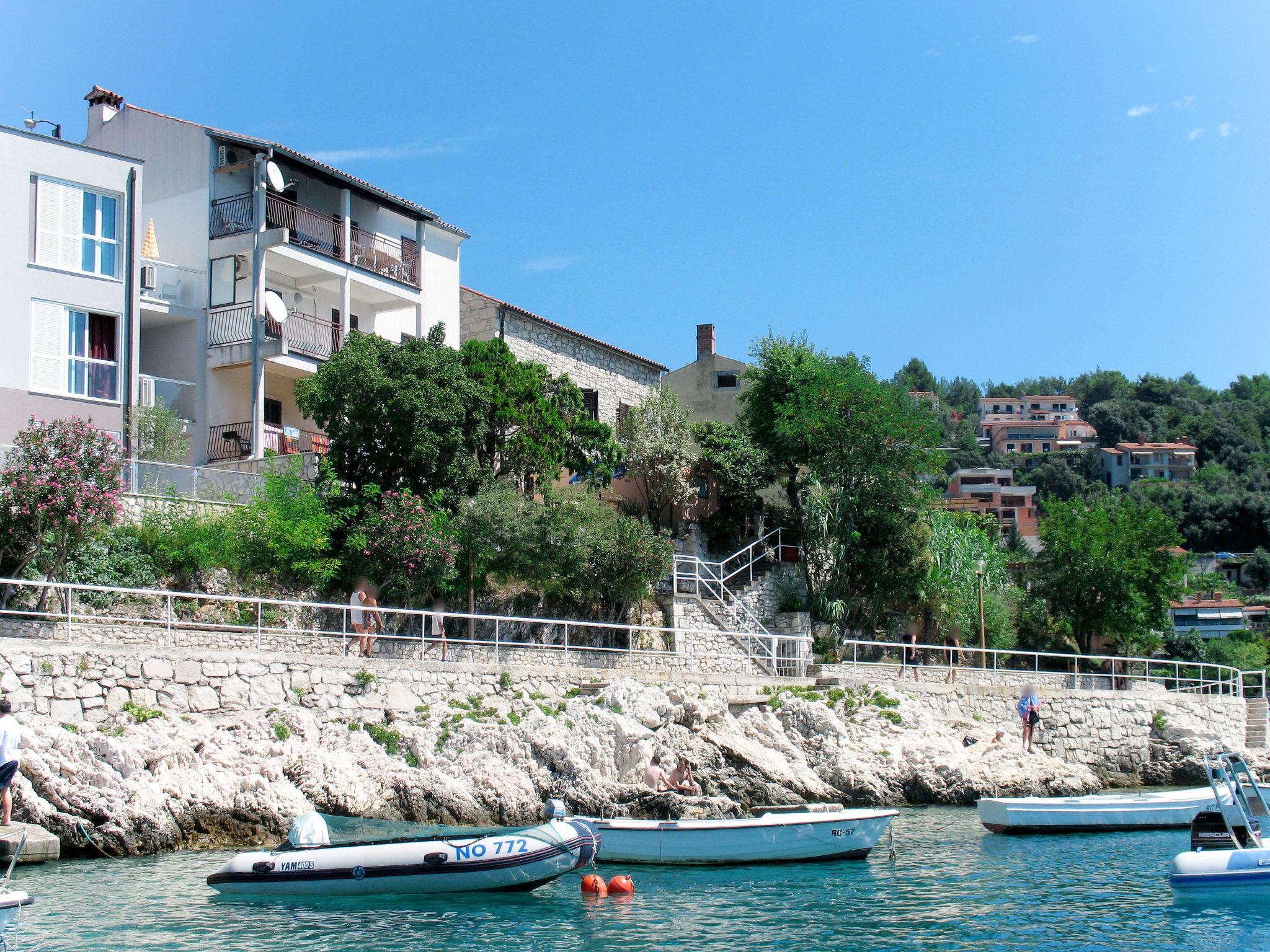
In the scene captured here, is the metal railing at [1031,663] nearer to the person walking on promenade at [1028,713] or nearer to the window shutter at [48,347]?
the person walking on promenade at [1028,713]

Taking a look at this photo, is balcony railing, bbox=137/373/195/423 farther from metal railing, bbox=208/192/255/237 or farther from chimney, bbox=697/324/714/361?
chimney, bbox=697/324/714/361

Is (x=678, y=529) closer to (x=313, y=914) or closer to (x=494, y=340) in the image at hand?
(x=494, y=340)

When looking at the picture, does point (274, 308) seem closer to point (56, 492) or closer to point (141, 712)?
point (56, 492)

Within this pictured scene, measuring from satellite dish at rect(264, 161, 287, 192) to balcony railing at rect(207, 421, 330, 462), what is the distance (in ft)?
21.5

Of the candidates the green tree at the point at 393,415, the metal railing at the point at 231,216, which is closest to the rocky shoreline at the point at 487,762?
the green tree at the point at 393,415

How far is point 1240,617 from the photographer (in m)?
91.6

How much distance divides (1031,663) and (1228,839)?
22784 mm

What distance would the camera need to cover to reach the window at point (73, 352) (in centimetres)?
2792

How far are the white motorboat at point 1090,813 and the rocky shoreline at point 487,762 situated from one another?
2953 mm

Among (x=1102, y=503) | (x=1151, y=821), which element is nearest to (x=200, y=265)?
(x=1151, y=821)

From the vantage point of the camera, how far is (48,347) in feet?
92.1

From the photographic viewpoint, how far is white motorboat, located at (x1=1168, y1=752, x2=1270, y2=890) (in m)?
17.1

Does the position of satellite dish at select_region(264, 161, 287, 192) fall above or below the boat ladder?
above

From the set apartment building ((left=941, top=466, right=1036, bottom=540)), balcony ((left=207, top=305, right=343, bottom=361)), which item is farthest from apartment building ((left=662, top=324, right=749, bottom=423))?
A: apartment building ((left=941, top=466, right=1036, bottom=540))
